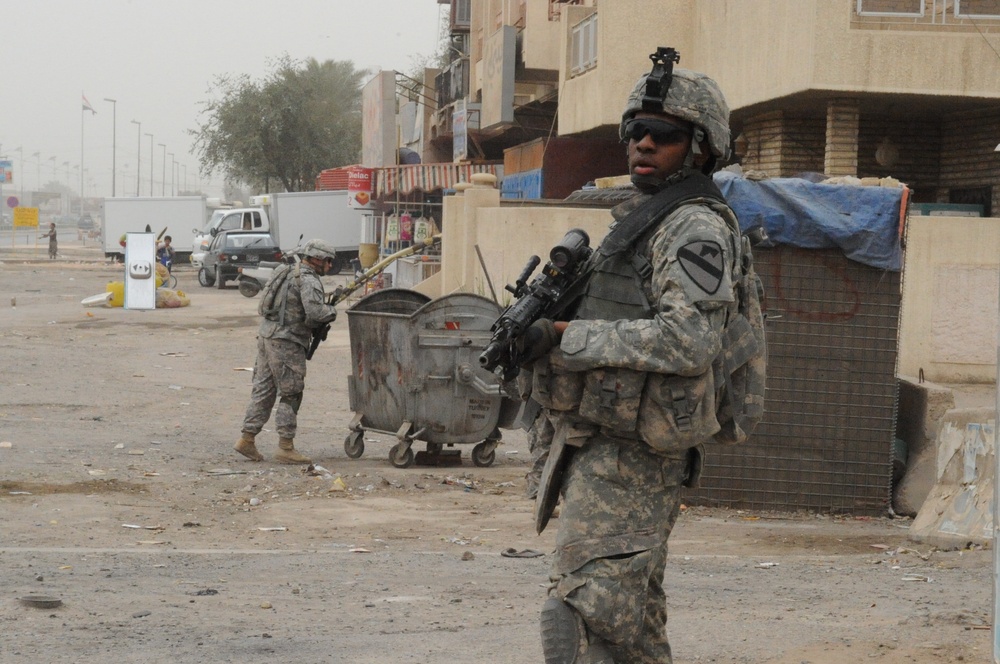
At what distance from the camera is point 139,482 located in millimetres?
8961

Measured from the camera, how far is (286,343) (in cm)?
1001

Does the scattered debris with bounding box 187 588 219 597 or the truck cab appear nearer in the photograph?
the scattered debris with bounding box 187 588 219 597

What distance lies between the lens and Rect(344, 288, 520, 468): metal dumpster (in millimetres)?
9695

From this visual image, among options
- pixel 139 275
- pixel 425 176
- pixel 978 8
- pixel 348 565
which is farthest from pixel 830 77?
pixel 425 176

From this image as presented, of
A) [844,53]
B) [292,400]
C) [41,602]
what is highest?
[844,53]

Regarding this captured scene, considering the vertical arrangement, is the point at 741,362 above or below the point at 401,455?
above

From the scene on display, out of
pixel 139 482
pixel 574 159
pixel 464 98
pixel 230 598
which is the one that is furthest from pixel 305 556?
pixel 464 98

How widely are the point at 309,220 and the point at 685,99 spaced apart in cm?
3879

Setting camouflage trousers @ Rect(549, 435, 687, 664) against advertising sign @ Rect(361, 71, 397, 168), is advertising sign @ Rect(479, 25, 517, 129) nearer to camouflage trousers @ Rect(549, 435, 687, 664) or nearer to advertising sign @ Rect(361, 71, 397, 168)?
advertising sign @ Rect(361, 71, 397, 168)

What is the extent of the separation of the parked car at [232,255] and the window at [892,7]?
72.6 ft

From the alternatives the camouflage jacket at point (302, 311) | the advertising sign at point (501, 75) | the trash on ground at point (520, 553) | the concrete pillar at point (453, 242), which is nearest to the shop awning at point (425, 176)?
the advertising sign at point (501, 75)

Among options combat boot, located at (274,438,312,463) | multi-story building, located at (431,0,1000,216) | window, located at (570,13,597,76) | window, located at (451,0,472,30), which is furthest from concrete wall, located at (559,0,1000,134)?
window, located at (451,0,472,30)

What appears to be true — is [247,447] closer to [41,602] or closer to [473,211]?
[41,602]

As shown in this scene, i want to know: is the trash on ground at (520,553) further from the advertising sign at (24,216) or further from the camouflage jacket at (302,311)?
the advertising sign at (24,216)
